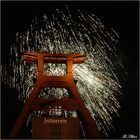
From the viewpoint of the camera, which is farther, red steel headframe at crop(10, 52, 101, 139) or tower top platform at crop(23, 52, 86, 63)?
tower top platform at crop(23, 52, 86, 63)

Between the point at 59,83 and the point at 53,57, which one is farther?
the point at 59,83

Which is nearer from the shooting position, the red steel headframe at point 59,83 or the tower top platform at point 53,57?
the red steel headframe at point 59,83

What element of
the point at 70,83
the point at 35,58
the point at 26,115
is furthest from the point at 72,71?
the point at 26,115

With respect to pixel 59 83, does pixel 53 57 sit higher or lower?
higher

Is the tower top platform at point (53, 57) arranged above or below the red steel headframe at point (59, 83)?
above

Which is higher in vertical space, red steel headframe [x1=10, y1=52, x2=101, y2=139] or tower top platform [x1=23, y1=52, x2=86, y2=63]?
tower top platform [x1=23, y1=52, x2=86, y2=63]

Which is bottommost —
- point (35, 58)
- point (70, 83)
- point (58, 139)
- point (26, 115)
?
point (58, 139)

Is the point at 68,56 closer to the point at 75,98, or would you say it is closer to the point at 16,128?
the point at 75,98

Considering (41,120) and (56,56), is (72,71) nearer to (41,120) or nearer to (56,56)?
(56,56)

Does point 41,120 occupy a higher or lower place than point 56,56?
lower

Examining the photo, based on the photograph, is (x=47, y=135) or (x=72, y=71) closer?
(x=47, y=135)
